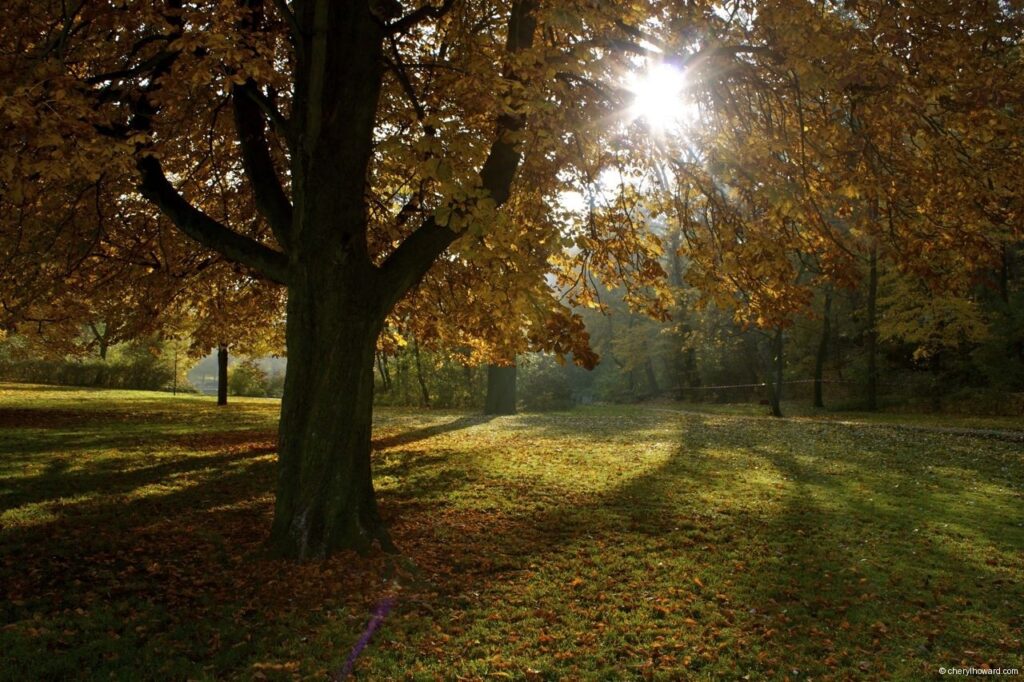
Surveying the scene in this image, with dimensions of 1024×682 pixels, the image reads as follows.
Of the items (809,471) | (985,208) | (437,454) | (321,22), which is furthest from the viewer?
(437,454)

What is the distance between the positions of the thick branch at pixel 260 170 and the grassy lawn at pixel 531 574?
11.8ft

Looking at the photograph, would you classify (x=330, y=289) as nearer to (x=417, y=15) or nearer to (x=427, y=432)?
(x=417, y=15)

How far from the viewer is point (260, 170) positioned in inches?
286

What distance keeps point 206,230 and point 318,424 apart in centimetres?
276

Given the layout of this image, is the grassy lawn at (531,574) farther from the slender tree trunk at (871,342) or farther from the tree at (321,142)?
the slender tree trunk at (871,342)

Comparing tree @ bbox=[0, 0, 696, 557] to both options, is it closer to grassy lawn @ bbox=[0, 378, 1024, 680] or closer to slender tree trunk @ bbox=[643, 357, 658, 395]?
grassy lawn @ bbox=[0, 378, 1024, 680]

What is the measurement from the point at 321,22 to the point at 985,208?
7.50 m

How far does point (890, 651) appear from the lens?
Result: 4.97 m

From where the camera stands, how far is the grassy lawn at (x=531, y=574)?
470 centimetres

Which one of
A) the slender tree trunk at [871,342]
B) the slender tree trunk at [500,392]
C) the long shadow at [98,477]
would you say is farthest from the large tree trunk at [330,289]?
the slender tree trunk at [871,342]

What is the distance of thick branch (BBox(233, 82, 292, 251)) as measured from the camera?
708 centimetres

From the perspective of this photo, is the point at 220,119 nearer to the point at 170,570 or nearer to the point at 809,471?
the point at 170,570

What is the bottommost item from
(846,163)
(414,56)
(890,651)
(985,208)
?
(890,651)

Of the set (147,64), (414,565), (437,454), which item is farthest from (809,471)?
(147,64)
